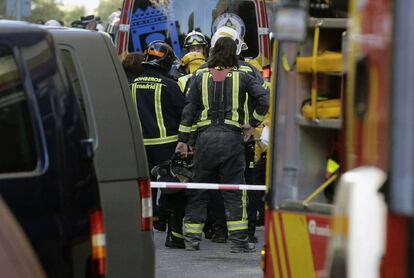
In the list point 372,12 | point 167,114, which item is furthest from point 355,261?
point 167,114

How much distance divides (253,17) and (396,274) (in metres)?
13.0

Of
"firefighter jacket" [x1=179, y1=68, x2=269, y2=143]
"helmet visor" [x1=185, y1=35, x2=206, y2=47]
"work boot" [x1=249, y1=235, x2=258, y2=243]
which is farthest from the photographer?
"helmet visor" [x1=185, y1=35, x2=206, y2=47]

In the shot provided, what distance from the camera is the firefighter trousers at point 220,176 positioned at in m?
11.3

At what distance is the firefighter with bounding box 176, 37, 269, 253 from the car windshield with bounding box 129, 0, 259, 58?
192 inches

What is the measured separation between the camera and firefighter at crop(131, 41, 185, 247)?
11.8m

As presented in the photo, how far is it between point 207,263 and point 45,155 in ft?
18.0

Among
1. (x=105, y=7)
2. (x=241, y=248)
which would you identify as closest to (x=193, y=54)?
(x=241, y=248)

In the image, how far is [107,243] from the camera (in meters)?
6.84

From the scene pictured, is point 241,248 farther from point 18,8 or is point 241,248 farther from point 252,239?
point 18,8

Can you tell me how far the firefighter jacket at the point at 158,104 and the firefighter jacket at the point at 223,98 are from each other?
1.42 ft

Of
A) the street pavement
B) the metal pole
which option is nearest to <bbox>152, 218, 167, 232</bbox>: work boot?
the street pavement

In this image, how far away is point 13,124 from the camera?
220 inches

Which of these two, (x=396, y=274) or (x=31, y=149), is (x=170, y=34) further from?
(x=396, y=274)

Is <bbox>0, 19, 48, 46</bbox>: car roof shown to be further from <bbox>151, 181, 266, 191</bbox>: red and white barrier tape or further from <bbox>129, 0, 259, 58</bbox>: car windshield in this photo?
<bbox>129, 0, 259, 58</bbox>: car windshield
